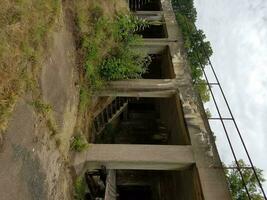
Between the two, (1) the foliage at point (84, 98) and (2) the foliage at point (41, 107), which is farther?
(1) the foliage at point (84, 98)

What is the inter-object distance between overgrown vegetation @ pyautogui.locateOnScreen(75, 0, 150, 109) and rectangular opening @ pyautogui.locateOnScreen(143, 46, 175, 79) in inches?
57.3

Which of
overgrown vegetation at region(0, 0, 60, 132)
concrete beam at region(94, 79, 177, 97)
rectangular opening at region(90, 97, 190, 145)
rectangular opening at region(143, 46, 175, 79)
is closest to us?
overgrown vegetation at region(0, 0, 60, 132)

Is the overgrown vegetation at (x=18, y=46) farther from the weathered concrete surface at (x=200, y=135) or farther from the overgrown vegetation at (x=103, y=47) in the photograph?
the weathered concrete surface at (x=200, y=135)

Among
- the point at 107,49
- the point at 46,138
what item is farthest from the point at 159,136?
the point at 46,138

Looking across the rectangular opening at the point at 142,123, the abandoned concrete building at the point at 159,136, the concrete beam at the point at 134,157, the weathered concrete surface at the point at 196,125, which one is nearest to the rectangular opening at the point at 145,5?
the abandoned concrete building at the point at 159,136

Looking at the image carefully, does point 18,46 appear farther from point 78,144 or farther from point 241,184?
point 241,184

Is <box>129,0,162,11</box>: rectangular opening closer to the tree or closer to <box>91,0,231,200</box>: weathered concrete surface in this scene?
<box>91,0,231,200</box>: weathered concrete surface

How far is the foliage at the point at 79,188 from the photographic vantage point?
7.78 metres

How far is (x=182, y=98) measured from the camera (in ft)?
31.6

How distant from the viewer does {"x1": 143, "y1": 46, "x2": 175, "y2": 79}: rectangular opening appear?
11.6 meters

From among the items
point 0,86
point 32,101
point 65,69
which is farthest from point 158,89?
point 0,86

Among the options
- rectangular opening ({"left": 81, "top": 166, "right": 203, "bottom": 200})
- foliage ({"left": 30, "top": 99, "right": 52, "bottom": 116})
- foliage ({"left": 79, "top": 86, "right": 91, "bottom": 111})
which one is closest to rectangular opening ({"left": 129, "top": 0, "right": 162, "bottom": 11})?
foliage ({"left": 79, "top": 86, "right": 91, "bottom": 111})

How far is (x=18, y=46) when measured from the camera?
5.28 m

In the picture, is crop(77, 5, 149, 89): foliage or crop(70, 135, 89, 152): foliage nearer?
crop(70, 135, 89, 152): foliage
